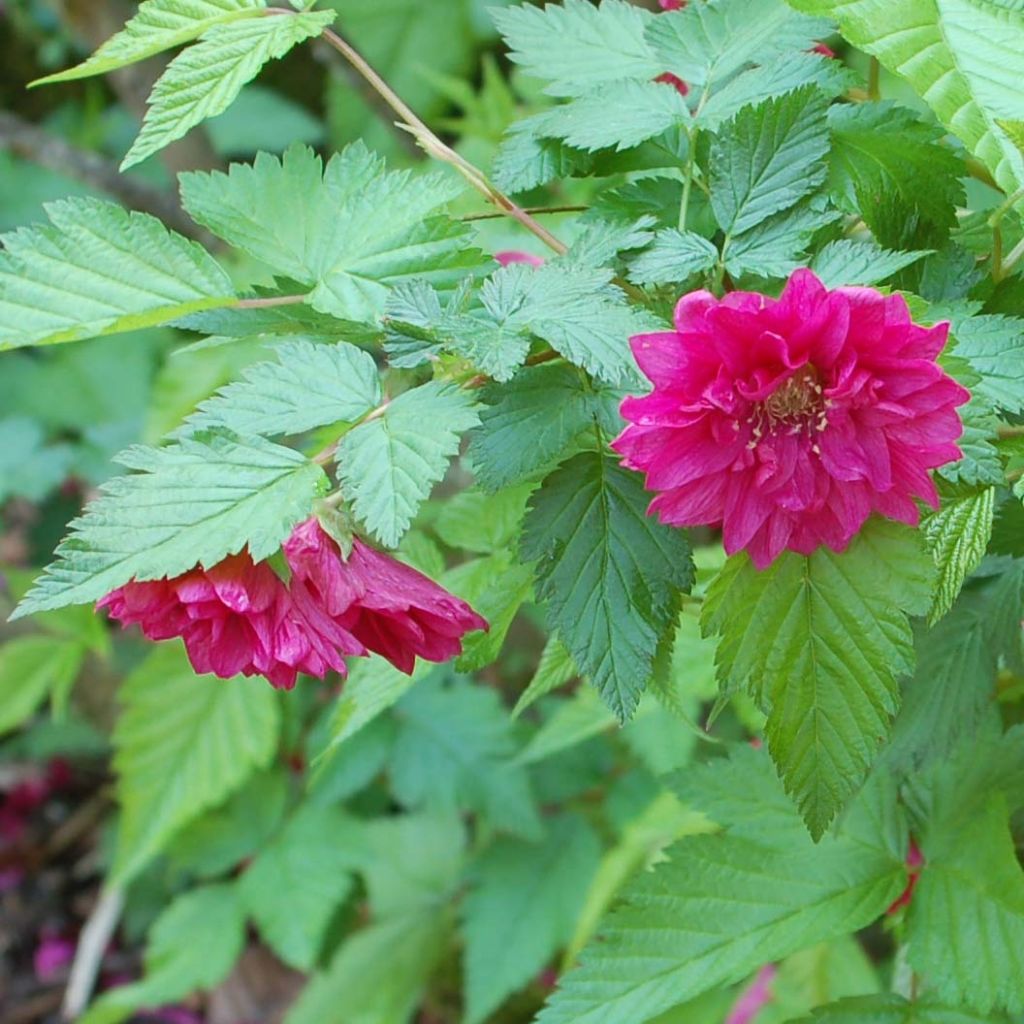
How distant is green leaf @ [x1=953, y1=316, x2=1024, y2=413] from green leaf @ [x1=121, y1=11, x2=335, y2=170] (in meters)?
0.28

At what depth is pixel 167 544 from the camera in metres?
0.44

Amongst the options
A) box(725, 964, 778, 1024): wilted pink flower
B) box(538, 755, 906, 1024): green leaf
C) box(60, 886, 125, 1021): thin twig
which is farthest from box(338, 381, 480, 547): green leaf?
box(60, 886, 125, 1021): thin twig

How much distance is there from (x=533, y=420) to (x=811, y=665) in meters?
0.13

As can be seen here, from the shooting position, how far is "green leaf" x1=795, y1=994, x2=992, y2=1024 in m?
0.61

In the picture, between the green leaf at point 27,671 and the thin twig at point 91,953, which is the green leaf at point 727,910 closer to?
the green leaf at point 27,671

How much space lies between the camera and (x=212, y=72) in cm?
52

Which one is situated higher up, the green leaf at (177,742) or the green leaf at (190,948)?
the green leaf at (177,742)

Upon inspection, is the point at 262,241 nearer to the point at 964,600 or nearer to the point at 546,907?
the point at 964,600

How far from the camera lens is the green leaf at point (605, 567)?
46cm

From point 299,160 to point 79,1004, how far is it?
1671 millimetres

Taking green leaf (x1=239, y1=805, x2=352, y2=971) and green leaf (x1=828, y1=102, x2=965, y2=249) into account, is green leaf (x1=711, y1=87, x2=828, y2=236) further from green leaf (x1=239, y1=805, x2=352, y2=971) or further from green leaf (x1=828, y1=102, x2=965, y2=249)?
green leaf (x1=239, y1=805, x2=352, y2=971)

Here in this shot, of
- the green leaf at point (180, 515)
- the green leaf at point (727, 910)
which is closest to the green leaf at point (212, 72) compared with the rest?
the green leaf at point (180, 515)

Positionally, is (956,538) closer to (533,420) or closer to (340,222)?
(533,420)

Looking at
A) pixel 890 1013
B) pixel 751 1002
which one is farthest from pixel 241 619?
pixel 751 1002
